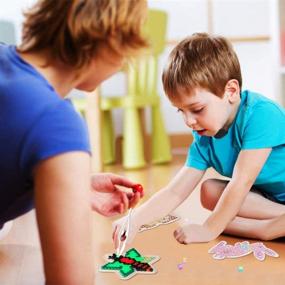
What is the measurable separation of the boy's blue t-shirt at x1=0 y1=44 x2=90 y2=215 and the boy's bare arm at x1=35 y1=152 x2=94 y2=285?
0.02 meters

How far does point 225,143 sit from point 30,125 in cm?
71

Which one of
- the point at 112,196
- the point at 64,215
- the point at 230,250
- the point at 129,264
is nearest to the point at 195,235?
the point at 230,250

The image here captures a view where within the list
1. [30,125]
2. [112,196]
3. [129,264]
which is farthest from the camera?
[129,264]

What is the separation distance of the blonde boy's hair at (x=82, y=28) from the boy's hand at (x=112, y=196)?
1.06 feet

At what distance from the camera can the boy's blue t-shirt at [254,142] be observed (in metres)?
1.25

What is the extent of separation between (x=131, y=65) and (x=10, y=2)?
2.25m

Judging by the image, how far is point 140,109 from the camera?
2857 millimetres

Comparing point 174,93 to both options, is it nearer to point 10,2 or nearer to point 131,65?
point 131,65

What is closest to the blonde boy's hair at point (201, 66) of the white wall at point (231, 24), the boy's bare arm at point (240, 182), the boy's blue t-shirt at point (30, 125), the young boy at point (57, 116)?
the boy's bare arm at point (240, 182)

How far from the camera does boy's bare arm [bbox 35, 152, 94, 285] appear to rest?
0.69 m

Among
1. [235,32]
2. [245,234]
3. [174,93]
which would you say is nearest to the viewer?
[174,93]

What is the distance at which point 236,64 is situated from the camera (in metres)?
1.28

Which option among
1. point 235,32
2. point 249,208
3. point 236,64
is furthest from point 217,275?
point 235,32

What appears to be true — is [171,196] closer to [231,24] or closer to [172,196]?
[172,196]
